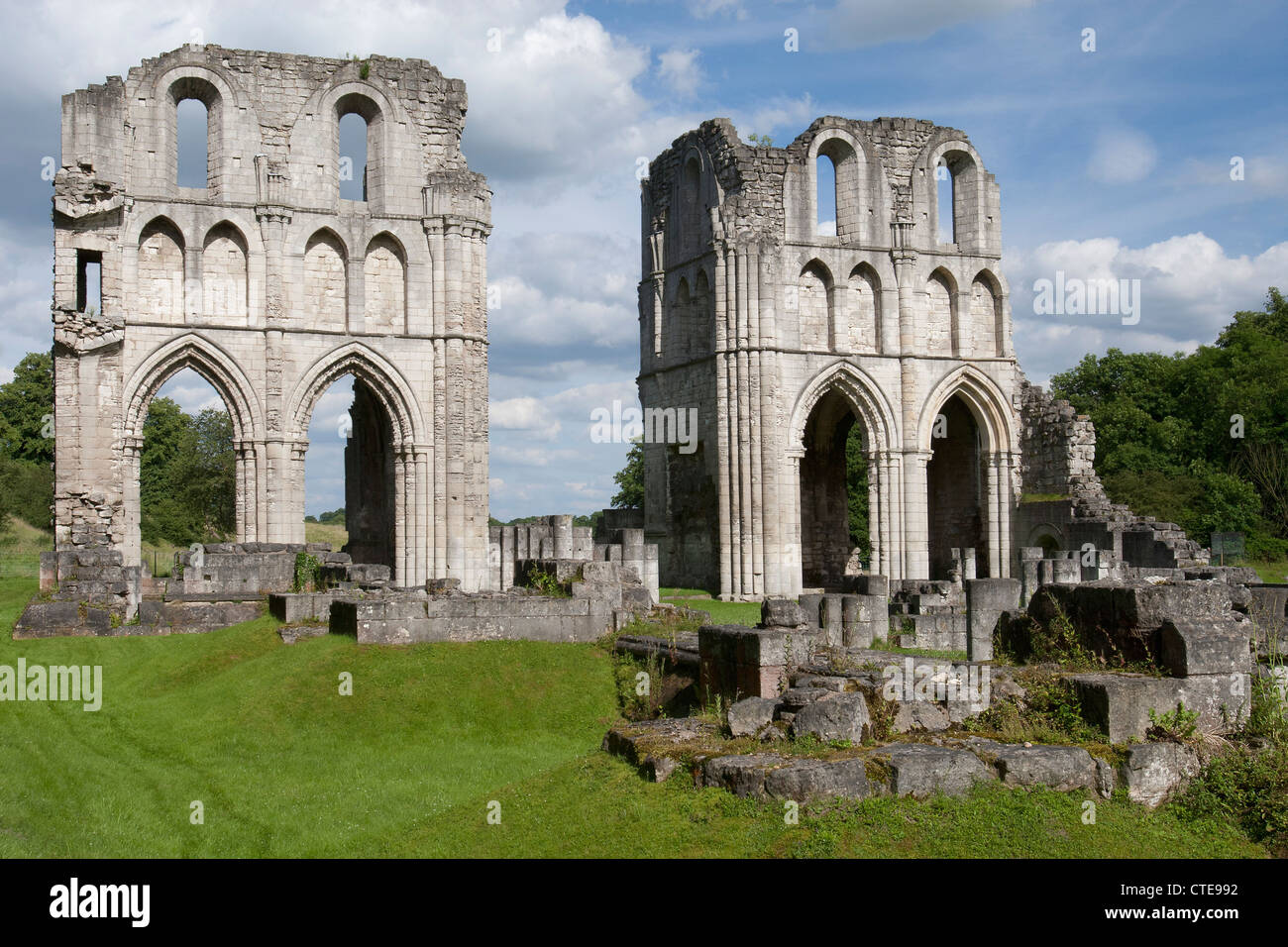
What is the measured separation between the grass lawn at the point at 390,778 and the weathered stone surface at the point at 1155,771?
0.21 meters

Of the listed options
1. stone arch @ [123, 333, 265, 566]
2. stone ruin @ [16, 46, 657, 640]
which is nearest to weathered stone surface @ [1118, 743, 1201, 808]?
stone ruin @ [16, 46, 657, 640]

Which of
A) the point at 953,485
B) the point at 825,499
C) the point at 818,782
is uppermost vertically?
the point at 953,485

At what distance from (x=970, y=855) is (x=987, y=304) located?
27.9m

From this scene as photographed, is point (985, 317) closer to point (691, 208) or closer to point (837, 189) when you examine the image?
point (837, 189)

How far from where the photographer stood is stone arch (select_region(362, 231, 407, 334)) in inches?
1094

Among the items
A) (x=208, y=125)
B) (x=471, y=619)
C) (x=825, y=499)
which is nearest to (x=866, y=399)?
(x=825, y=499)

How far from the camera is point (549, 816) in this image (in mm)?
8922

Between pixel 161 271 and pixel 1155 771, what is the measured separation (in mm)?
22482

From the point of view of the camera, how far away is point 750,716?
10312 millimetres

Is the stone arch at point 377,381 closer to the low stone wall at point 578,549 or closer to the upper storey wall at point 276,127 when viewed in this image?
the upper storey wall at point 276,127

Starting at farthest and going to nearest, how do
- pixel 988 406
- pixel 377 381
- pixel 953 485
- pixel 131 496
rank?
pixel 953 485
pixel 988 406
pixel 377 381
pixel 131 496
